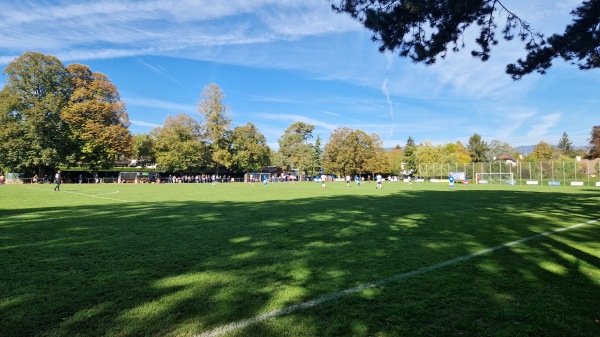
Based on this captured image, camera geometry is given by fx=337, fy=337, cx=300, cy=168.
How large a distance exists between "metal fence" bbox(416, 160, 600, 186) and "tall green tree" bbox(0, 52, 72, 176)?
68492 mm

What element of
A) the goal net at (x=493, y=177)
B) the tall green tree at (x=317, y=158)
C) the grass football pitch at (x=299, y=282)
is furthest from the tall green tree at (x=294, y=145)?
the grass football pitch at (x=299, y=282)

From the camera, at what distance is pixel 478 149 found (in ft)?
354

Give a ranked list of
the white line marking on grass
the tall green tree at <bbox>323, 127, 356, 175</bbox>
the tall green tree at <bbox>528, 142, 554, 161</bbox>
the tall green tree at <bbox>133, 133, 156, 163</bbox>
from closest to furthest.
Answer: the white line marking on grass < the tall green tree at <bbox>133, 133, 156, 163</bbox> < the tall green tree at <bbox>323, 127, 356, 175</bbox> < the tall green tree at <bbox>528, 142, 554, 161</bbox>

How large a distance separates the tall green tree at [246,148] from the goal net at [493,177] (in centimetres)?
4408

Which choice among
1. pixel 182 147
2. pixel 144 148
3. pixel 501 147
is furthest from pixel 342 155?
pixel 501 147

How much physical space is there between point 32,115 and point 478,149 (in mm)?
112099

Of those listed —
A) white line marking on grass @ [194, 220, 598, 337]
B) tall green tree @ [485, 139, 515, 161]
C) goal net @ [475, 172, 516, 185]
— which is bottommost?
white line marking on grass @ [194, 220, 598, 337]

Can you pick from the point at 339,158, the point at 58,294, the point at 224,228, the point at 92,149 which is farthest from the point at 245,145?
the point at 58,294

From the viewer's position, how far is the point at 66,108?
47531 millimetres

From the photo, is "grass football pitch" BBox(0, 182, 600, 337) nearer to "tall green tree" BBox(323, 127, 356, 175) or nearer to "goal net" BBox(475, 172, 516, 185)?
"goal net" BBox(475, 172, 516, 185)

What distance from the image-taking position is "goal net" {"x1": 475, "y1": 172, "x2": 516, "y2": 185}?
5856 centimetres

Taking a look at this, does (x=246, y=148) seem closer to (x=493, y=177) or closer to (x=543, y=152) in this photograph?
(x=493, y=177)

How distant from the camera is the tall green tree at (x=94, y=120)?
4831 centimetres

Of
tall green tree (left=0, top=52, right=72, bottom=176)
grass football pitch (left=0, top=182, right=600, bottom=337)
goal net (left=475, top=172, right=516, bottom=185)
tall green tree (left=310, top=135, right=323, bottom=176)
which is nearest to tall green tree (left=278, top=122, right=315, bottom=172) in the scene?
tall green tree (left=310, top=135, right=323, bottom=176)
